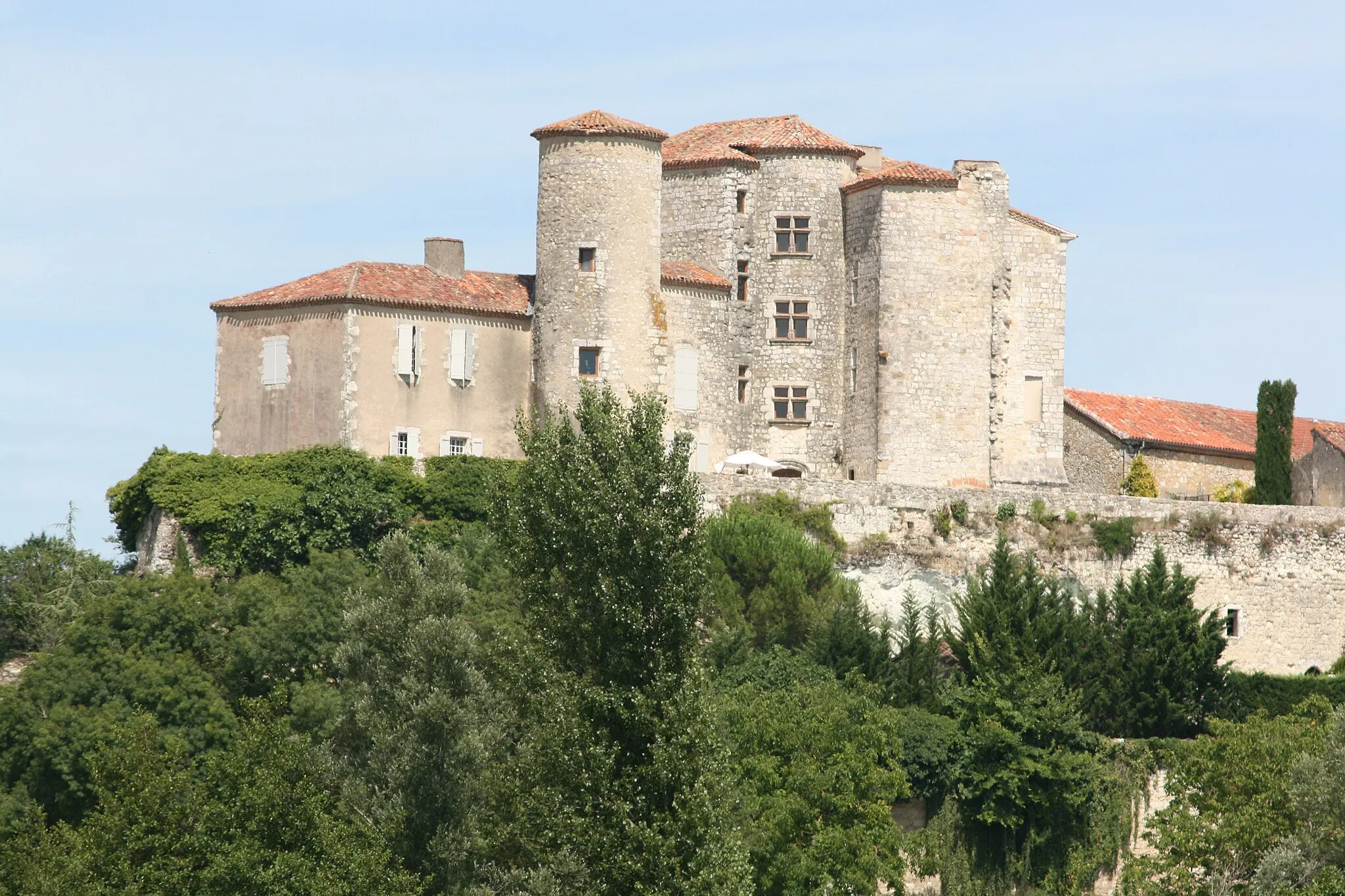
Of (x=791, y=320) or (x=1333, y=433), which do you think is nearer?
(x=791, y=320)

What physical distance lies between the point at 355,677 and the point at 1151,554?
18.9 meters

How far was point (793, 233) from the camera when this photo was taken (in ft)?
184

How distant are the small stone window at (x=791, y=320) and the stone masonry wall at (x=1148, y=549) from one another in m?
4.44

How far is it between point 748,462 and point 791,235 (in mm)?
5376

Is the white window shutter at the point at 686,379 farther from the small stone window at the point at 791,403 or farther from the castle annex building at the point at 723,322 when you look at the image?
the small stone window at the point at 791,403

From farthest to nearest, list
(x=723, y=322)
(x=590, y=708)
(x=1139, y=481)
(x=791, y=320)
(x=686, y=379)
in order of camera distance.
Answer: (x=1139, y=481)
(x=791, y=320)
(x=723, y=322)
(x=686, y=379)
(x=590, y=708)

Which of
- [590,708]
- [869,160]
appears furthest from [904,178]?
[590,708]

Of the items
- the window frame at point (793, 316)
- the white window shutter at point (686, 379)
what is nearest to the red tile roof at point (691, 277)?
the window frame at point (793, 316)

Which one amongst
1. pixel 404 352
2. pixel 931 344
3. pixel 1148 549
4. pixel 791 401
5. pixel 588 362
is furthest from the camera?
pixel 791 401

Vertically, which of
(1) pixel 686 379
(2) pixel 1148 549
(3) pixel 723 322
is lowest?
(2) pixel 1148 549

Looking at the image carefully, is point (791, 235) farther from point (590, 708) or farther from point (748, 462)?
point (590, 708)

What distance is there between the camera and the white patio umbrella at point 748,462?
5434 cm

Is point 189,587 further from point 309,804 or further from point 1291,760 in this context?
point 1291,760

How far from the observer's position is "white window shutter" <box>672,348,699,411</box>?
2143 inches
